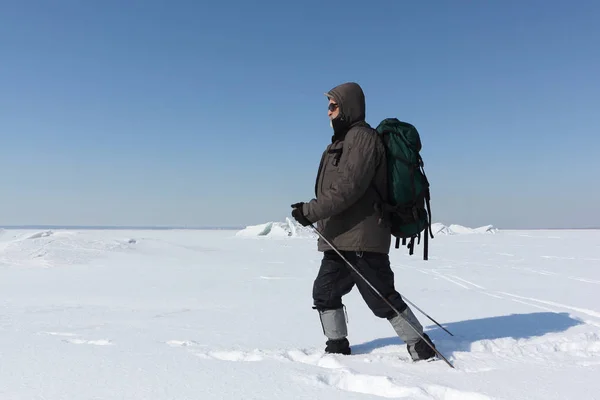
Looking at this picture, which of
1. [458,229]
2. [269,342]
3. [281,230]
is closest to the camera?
[269,342]

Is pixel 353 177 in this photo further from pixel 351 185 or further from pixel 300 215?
pixel 300 215

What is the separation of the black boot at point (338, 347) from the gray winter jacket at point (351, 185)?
52 cm

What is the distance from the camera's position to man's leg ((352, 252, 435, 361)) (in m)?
2.10

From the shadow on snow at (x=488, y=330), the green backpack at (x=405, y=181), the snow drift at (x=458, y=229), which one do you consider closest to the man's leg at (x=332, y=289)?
the shadow on snow at (x=488, y=330)

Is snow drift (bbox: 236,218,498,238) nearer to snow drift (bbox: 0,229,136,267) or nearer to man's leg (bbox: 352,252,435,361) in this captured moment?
snow drift (bbox: 0,229,136,267)

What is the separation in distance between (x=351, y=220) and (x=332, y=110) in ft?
2.17

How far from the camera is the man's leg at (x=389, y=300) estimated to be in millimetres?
2100

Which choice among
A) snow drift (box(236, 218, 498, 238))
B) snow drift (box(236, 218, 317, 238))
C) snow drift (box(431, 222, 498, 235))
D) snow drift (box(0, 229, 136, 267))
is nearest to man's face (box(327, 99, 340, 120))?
snow drift (box(0, 229, 136, 267))

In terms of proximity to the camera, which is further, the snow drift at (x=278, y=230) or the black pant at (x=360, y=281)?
the snow drift at (x=278, y=230)

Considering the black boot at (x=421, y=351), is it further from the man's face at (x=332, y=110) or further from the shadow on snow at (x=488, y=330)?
the man's face at (x=332, y=110)

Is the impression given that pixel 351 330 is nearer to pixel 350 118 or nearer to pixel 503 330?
pixel 503 330

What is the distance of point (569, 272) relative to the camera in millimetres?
6668

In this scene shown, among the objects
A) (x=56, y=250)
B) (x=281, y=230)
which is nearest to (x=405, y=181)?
(x=56, y=250)

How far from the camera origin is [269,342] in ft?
8.07
